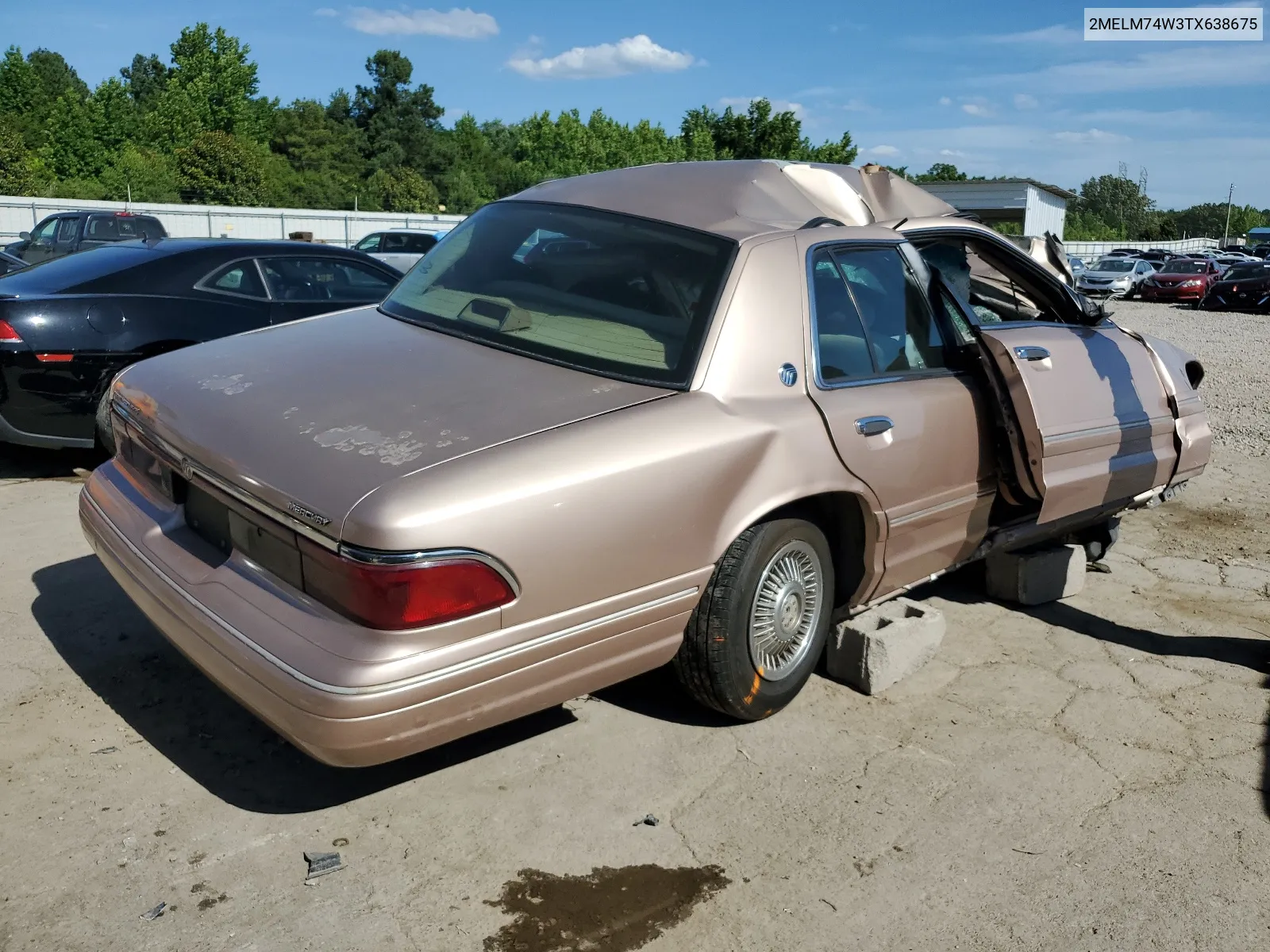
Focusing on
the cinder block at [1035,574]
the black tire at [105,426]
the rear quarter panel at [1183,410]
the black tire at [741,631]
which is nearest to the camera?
the black tire at [741,631]

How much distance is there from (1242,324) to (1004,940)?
79.6ft

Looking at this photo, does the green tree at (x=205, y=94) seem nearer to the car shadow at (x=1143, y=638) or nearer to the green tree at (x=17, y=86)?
the green tree at (x=17, y=86)

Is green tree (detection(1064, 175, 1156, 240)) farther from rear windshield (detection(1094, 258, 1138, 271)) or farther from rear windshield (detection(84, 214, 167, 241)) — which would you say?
rear windshield (detection(84, 214, 167, 241))

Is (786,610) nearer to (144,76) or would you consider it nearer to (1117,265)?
(1117,265)

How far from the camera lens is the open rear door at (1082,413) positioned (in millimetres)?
4188

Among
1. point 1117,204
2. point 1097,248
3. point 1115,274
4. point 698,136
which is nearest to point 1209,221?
point 1117,204

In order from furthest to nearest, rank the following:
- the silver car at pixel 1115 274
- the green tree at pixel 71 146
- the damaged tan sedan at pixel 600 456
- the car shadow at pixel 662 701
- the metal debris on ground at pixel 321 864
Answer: the green tree at pixel 71 146, the silver car at pixel 1115 274, the car shadow at pixel 662 701, the metal debris on ground at pixel 321 864, the damaged tan sedan at pixel 600 456

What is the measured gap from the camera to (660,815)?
3178 millimetres

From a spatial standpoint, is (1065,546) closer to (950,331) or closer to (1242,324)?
(950,331)

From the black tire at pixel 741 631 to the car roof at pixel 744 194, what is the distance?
3.41 feet

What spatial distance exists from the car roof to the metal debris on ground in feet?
7.50

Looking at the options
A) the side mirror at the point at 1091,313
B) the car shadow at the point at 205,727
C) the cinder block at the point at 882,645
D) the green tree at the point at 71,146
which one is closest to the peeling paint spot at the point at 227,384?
the car shadow at the point at 205,727

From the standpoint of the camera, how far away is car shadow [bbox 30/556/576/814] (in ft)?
10.5

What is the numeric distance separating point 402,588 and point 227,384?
3.89 ft
